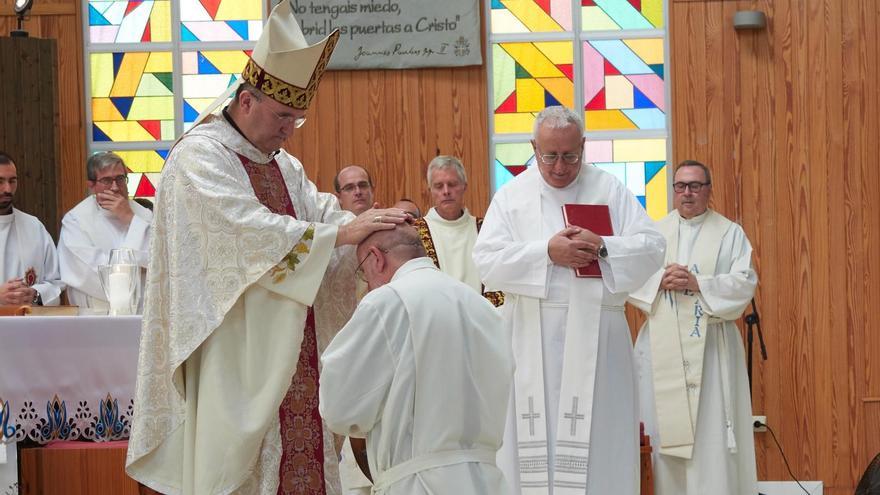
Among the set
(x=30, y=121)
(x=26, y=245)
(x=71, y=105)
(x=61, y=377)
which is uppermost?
(x=71, y=105)

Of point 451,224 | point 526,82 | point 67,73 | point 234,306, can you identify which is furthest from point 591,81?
point 234,306

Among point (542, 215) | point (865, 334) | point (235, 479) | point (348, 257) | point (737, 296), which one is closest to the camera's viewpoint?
point (235, 479)

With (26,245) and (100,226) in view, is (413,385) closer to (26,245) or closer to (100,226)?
(100,226)

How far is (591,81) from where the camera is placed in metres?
9.22

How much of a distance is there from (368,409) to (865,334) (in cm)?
635

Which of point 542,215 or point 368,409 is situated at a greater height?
point 542,215

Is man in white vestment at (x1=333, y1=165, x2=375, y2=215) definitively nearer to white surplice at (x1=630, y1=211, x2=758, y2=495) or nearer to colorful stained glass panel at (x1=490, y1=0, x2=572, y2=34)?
white surplice at (x1=630, y1=211, x2=758, y2=495)

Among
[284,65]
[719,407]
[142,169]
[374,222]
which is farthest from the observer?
[142,169]

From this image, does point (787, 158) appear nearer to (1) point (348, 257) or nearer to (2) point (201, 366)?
(1) point (348, 257)

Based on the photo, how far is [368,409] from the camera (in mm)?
3488

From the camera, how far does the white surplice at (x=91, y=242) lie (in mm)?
6566

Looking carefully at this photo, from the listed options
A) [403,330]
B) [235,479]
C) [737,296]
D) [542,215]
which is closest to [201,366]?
[235,479]

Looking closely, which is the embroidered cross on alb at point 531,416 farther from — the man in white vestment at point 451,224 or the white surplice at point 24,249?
the white surplice at point 24,249

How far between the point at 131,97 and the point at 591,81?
10.8 ft
